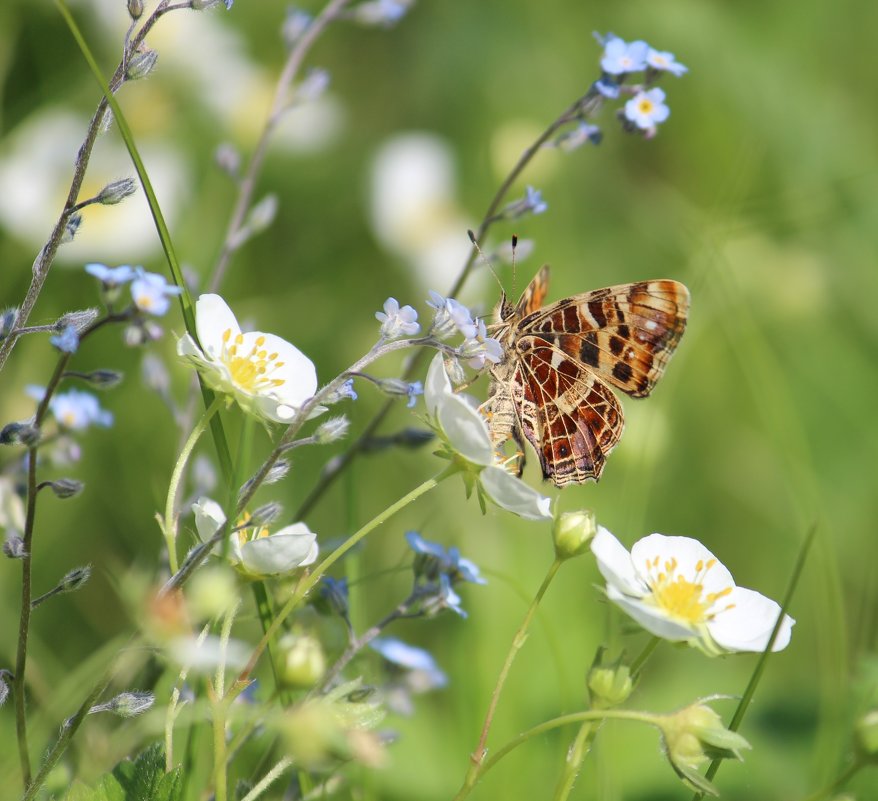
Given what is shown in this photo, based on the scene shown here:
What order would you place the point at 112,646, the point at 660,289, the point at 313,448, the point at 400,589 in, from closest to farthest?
the point at 112,646
the point at 660,289
the point at 400,589
the point at 313,448

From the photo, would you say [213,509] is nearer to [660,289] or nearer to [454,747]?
[660,289]

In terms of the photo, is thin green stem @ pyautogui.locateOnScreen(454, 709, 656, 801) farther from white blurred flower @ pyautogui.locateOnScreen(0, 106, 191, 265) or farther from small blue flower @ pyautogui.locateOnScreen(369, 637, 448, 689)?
white blurred flower @ pyautogui.locateOnScreen(0, 106, 191, 265)

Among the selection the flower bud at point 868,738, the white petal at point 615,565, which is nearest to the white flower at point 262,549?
the white petal at point 615,565

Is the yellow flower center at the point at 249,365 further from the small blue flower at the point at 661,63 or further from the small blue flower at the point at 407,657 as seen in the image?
the small blue flower at the point at 661,63

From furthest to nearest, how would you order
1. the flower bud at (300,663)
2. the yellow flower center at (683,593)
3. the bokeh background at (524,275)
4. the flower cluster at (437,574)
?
the bokeh background at (524,275)
the flower cluster at (437,574)
the yellow flower center at (683,593)
the flower bud at (300,663)

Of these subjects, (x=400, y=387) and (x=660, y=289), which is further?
(x=660, y=289)

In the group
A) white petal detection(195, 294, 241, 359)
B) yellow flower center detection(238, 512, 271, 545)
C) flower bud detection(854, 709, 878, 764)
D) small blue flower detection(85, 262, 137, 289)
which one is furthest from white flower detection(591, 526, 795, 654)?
small blue flower detection(85, 262, 137, 289)

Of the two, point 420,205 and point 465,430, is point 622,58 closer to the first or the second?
point 465,430

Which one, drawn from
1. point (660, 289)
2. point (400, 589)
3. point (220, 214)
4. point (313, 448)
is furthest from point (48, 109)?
point (660, 289)
